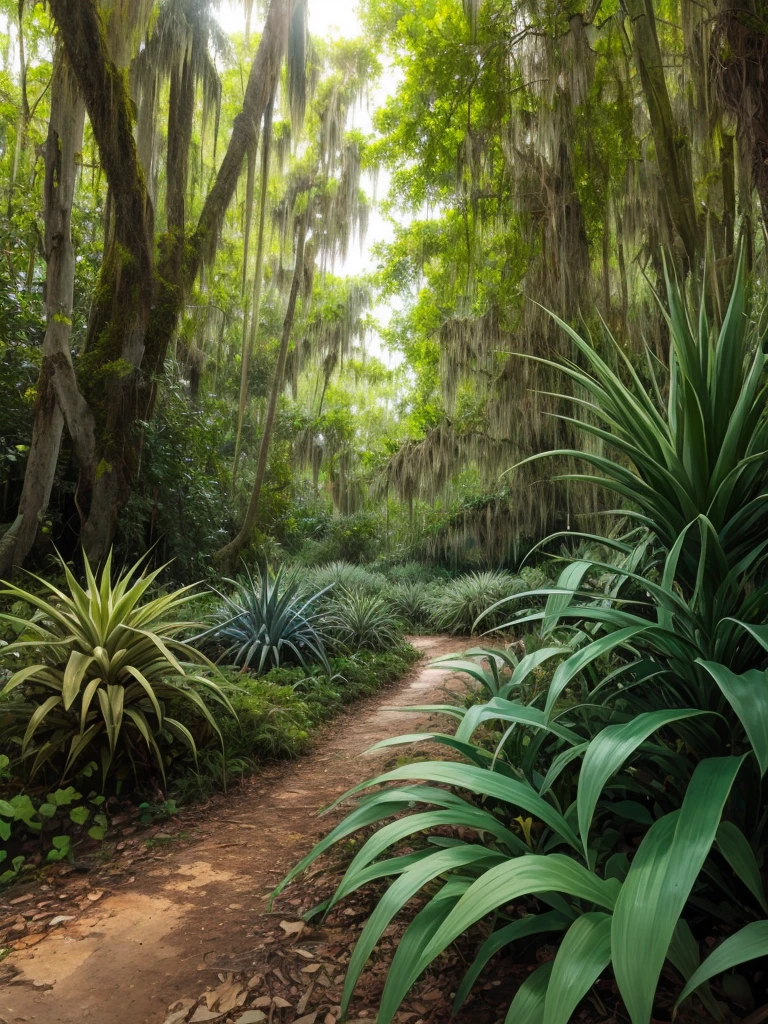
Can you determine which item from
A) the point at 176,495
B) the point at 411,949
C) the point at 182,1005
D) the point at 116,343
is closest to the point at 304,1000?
the point at 182,1005

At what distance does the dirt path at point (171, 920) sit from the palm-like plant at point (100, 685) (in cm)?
52

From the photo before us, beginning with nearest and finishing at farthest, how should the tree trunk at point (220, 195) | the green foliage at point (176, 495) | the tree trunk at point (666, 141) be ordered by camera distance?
1. the tree trunk at point (666, 141)
2. the tree trunk at point (220, 195)
3. the green foliage at point (176, 495)

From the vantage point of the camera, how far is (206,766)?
3.51 meters

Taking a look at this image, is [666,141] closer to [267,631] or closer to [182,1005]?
[267,631]

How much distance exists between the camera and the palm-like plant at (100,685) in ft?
10.0

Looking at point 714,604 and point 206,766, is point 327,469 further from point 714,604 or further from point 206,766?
point 714,604

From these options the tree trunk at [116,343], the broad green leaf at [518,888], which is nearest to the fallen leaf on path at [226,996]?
the broad green leaf at [518,888]

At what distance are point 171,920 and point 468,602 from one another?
8115mm

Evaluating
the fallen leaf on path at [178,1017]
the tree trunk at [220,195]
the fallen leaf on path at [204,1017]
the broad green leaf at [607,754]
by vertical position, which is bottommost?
the fallen leaf on path at [178,1017]

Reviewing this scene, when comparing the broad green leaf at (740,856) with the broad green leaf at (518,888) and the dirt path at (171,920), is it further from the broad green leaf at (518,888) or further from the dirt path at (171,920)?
the dirt path at (171,920)

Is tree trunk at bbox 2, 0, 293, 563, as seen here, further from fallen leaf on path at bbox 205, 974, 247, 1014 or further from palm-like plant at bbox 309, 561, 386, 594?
fallen leaf on path at bbox 205, 974, 247, 1014

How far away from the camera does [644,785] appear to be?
173 cm

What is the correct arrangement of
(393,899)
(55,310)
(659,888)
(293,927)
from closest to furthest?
(659,888) < (393,899) < (293,927) < (55,310)

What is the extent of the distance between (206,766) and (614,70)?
563 centimetres
